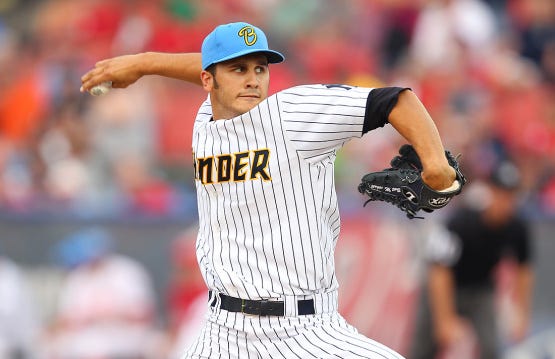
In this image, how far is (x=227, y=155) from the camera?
441cm

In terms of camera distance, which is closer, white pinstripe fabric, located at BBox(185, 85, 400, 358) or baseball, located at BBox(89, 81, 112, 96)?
white pinstripe fabric, located at BBox(185, 85, 400, 358)

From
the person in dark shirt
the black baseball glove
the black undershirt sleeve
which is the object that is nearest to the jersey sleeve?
the black undershirt sleeve

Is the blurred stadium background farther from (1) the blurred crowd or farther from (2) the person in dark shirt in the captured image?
(2) the person in dark shirt

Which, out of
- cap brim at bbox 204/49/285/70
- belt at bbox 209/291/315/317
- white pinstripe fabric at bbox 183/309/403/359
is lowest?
white pinstripe fabric at bbox 183/309/403/359

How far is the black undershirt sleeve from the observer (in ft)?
13.0

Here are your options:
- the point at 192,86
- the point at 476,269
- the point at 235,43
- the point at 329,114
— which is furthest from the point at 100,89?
the point at 192,86

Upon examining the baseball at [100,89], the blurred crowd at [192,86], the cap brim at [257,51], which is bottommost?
the cap brim at [257,51]

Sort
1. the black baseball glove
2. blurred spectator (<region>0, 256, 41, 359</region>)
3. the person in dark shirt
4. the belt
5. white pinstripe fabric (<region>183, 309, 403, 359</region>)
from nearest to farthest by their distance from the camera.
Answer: the black baseball glove
white pinstripe fabric (<region>183, 309, 403, 359</region>)
the belt
the person in dark shirt
blurred spectator (<region>0, 256, 41, 359</region>)

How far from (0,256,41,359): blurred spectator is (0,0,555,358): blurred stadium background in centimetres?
7

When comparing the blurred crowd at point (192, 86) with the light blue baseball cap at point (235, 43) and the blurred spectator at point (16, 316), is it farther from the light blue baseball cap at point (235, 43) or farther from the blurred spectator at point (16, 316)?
the light blue baseball cap at point (235, 43)

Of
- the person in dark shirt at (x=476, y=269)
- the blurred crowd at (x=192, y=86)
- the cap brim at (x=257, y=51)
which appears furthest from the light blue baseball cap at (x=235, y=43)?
the blurred crowd at (x=192, y=86)

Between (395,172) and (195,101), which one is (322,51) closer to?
(195,101)

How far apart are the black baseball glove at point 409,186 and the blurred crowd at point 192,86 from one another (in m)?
4.83

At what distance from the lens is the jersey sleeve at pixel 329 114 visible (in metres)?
4.04
